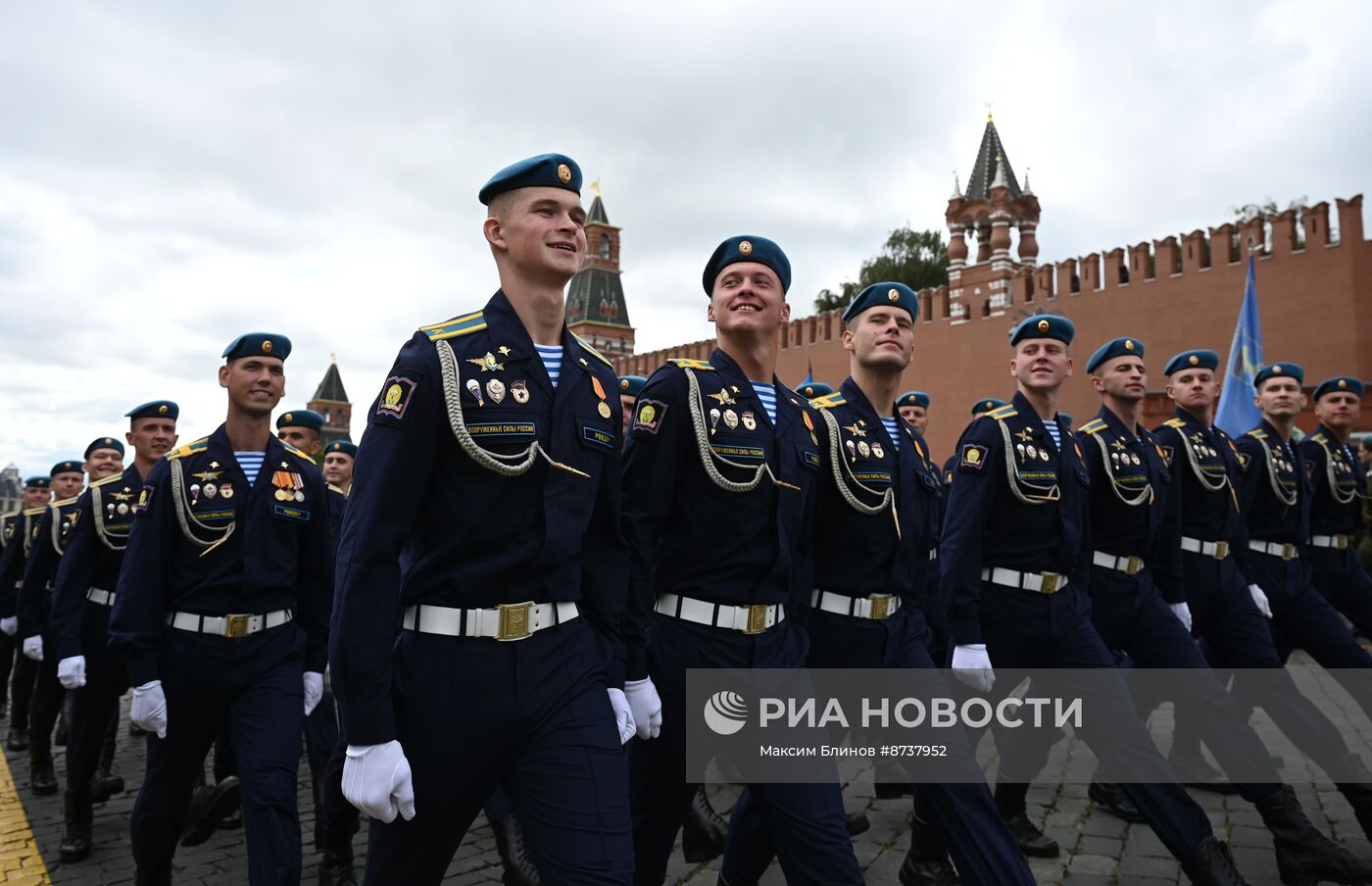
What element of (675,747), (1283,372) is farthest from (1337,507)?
(675,747)

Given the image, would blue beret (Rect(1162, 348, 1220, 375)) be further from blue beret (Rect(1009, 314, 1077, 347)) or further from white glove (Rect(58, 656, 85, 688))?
white glove (Rect(58, 656, 85, 688))

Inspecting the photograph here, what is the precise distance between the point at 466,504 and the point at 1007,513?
2.90 m

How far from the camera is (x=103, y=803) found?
5.85 meters

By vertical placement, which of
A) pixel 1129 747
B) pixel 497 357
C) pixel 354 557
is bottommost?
pixel 1129 747

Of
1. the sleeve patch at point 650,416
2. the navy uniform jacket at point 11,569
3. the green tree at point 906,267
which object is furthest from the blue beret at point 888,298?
the green tree at point 906,267

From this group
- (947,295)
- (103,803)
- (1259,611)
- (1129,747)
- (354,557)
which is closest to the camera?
(354,557)

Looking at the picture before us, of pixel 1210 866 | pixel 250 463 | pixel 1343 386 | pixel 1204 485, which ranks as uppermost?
pixel 1343 386

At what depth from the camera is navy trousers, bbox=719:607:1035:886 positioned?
304 cm

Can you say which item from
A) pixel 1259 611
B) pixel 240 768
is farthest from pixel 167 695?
pixel 1259 611

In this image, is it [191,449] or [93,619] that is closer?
[191,449]

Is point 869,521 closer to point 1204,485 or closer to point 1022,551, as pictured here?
point 1022,551

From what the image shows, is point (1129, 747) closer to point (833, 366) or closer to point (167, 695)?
point (167, 695)

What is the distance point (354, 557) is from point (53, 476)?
9905 millimetres

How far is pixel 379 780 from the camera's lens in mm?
2158
